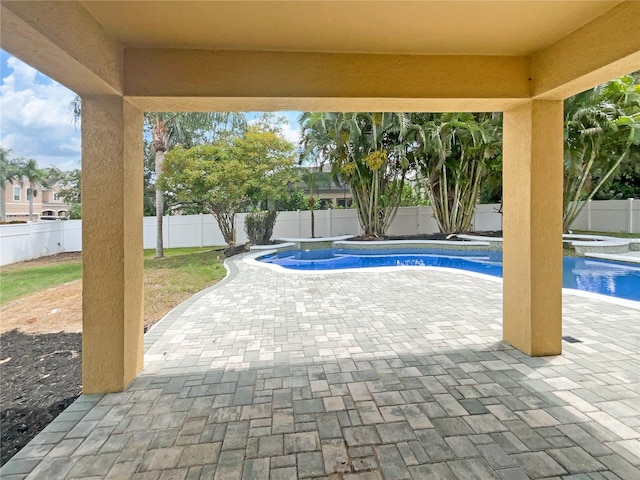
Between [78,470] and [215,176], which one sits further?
[215,176]

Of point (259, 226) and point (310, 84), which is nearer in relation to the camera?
point (310, 84)

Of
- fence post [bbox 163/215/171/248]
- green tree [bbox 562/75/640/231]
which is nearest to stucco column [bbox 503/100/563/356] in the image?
green tree [bbox 562/75/640/231]

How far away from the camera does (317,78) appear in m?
3.62

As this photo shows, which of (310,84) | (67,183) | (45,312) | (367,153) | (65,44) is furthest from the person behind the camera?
(67,183)

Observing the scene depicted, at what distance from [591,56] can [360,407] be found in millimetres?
3771

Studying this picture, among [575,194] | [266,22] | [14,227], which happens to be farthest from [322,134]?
[266,22]

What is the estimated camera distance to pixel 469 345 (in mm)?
4562

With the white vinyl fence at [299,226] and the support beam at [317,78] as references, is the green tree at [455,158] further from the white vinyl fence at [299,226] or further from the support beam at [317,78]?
the support beam at [317,78]

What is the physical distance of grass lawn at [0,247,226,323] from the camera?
7906 millimetres

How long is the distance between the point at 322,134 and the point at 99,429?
1536cm

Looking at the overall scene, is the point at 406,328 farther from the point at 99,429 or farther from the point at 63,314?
the point at 63,314

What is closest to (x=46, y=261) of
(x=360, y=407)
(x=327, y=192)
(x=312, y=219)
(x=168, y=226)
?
(x=168, y=226)

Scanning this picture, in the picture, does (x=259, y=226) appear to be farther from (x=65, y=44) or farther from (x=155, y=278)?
(x=65, y=44)

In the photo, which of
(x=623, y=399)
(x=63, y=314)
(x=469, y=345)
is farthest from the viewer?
(x=63, y=314)
